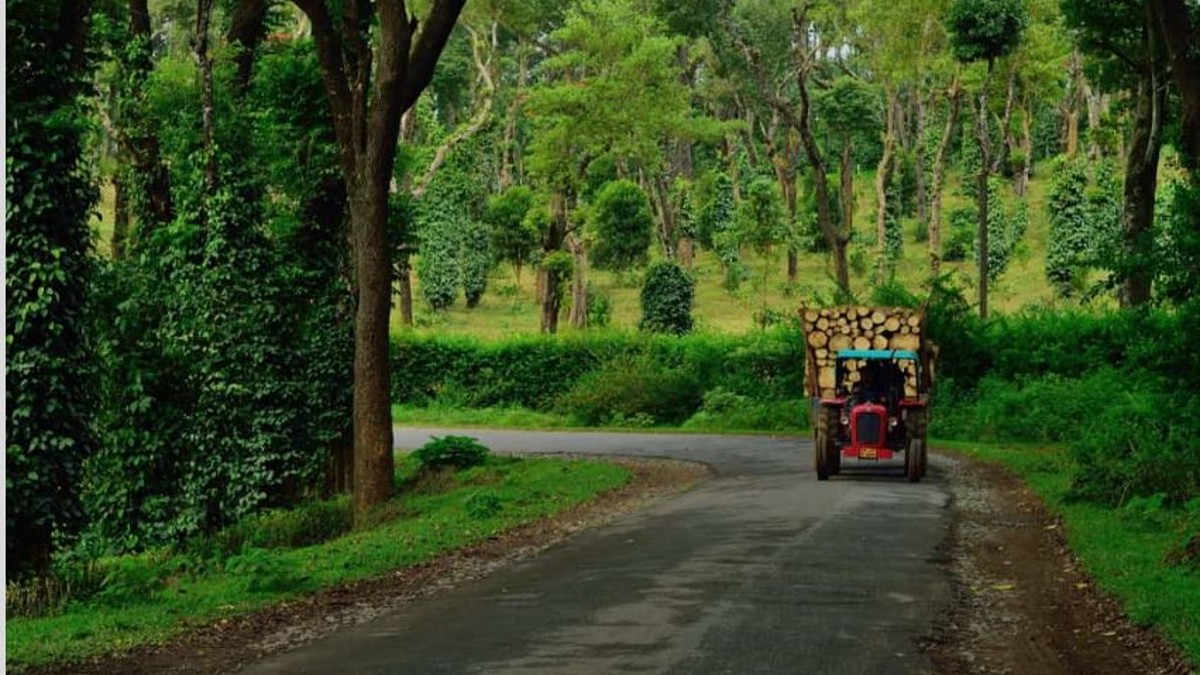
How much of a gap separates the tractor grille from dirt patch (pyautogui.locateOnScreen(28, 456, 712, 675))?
4.76 meters

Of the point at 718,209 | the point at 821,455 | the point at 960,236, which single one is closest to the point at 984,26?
the point at 821,455

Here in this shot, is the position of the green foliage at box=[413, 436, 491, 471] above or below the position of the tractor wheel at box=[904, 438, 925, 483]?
below

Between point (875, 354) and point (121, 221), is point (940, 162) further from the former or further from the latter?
point (121, 221)

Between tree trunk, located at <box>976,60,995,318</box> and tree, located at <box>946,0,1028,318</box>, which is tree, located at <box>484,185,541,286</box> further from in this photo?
tree, located at <box>946,0,1028,318</box>

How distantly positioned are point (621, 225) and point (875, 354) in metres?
43.7

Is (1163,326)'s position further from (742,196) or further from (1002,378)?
(742,196)

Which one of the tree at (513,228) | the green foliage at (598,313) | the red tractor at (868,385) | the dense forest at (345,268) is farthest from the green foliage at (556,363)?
the tree at (513,228)

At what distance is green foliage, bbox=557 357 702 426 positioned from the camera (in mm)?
41625

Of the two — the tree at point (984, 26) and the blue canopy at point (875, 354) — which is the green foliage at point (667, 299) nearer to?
the tree at point (984, 26)

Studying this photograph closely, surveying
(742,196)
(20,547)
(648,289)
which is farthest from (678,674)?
(742,196)

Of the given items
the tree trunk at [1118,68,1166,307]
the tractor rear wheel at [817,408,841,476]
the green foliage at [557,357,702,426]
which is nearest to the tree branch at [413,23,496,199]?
the green foliage at [557,357,702,426]

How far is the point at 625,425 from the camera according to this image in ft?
136

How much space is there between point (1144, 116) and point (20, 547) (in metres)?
22.8

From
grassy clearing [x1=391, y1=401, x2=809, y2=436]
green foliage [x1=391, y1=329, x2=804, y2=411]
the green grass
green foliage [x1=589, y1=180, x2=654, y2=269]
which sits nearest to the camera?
the green grass
